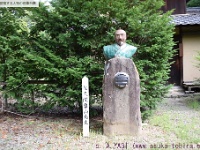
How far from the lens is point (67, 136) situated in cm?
488

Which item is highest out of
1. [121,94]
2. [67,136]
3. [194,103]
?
[121,94]

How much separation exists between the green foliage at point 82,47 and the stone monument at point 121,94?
98 centimetres

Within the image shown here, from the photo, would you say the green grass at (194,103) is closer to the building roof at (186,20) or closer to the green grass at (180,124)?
the green grass at (180,124)

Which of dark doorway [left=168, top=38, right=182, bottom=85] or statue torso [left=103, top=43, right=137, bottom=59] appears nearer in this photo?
statue torso [left=103, top=43, right=137, bottom=59]

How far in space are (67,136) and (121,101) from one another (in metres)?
1.32

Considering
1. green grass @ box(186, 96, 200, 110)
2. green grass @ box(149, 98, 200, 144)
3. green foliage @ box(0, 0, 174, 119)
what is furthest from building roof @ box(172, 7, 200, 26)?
green grass @ box(149, 98, 200, 144)

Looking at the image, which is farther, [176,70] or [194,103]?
[176,70]

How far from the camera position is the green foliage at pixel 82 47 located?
5.70m

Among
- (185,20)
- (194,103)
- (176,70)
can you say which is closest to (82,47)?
(194,103)

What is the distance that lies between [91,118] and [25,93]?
74.3 inches

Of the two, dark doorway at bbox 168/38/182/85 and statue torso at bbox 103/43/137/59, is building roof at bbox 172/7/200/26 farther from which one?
statue torso at bbox 103/43/137/59

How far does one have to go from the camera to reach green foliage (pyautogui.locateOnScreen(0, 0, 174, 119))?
18.7ft

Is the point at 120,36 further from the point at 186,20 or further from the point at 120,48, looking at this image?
the point at 186,20

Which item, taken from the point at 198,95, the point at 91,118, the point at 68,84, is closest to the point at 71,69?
the point at 68,84
